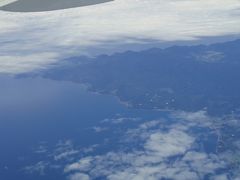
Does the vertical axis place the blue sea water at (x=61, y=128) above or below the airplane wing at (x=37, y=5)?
below

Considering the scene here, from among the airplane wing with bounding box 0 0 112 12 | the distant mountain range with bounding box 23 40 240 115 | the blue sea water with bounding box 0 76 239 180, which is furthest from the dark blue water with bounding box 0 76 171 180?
the airplane wing with bounding box 0 0 112 12

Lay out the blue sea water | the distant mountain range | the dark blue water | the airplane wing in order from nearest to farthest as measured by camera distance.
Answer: the blue sea water → the dark blue water → the distant mountain range → the airplane wing

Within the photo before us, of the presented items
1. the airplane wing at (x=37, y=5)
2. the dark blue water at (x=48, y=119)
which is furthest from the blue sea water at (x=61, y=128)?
the airplane wing at (x=37, y=5)

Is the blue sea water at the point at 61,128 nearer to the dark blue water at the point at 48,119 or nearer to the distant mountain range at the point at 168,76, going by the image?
the dark blue water at the point at 48,119

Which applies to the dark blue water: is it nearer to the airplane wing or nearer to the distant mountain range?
the distant mountain range

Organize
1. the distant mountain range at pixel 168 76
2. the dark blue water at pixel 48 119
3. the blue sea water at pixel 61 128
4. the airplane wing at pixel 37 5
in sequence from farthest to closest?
1. the airplane wing at pixel 37 5
2. the distant mountain range at pixel 168 76
3. the dark blue water at pixel 48 119
4. the blue sea water at pixel 61 128

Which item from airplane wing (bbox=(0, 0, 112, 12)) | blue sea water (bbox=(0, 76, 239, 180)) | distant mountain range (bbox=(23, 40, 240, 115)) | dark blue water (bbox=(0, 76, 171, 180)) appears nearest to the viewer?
blue sea water (bbox=(0, 76, 239, 180))
